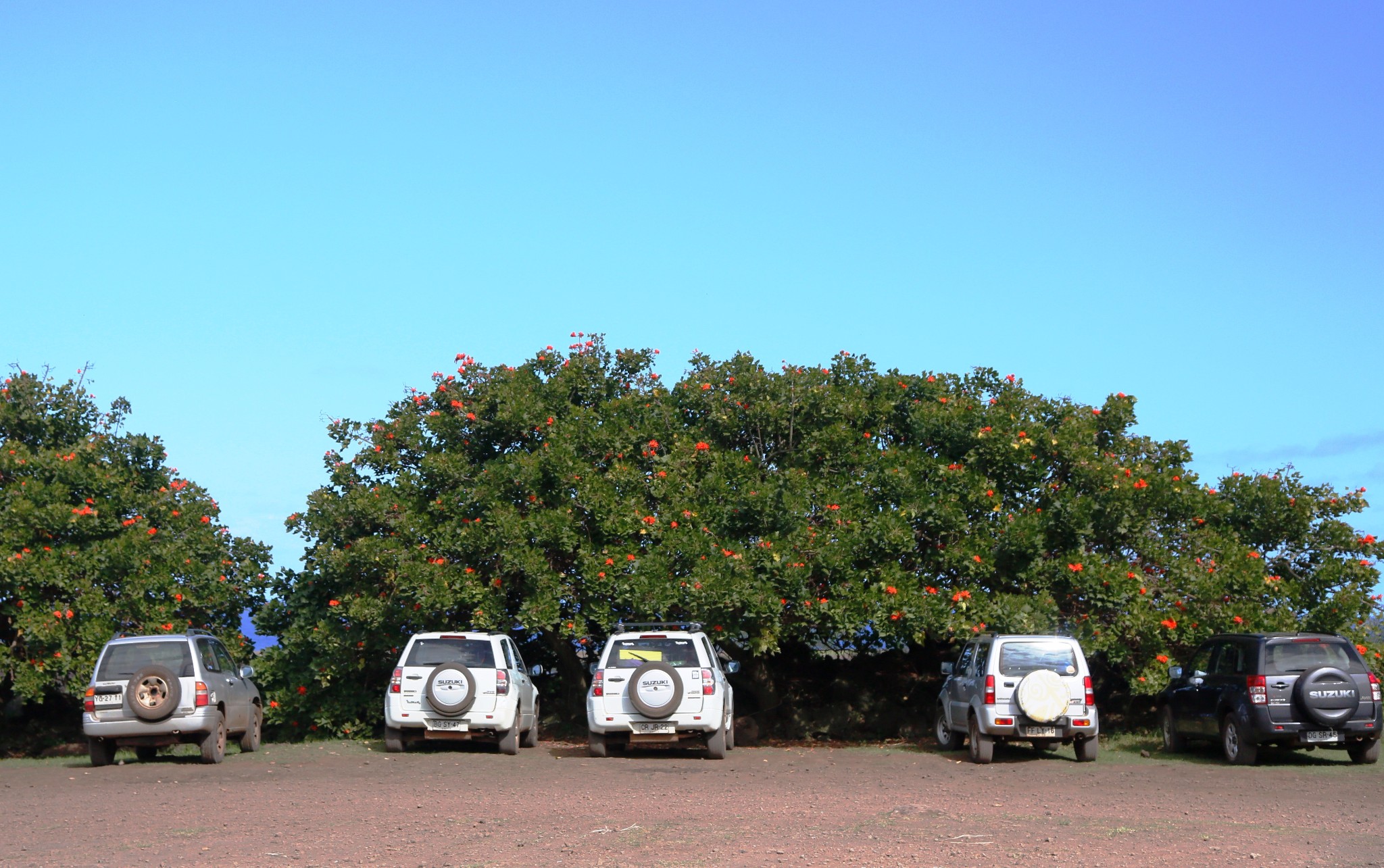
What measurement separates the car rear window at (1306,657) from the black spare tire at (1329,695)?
0.19 m

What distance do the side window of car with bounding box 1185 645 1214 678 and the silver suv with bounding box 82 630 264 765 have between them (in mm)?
12857

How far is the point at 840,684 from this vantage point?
945 inches

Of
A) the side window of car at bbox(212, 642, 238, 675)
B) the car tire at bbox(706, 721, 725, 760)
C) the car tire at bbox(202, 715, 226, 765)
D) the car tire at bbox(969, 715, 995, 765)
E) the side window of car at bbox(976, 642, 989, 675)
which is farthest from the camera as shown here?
the side window of car at bbox(212, 642, 238, 675)

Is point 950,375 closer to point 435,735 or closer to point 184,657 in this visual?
point 435,735

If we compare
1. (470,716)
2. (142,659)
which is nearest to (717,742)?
(470,716)

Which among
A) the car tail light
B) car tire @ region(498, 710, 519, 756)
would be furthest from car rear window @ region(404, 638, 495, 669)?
the car tail light

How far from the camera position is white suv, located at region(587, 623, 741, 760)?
1616 centimetres

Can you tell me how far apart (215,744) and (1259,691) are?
13.1 meters

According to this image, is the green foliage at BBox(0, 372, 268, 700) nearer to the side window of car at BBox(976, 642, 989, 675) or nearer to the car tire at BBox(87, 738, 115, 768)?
the car tire at BBox(87, 738, 115, 768)

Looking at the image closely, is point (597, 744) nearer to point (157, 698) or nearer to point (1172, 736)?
point (157, 698)

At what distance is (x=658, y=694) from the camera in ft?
52.9

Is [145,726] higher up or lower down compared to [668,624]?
lower down

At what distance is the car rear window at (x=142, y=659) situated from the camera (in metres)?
16.2

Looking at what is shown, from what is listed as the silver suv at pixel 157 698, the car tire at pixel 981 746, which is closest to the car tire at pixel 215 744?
the silver suv at pixel 157 698
